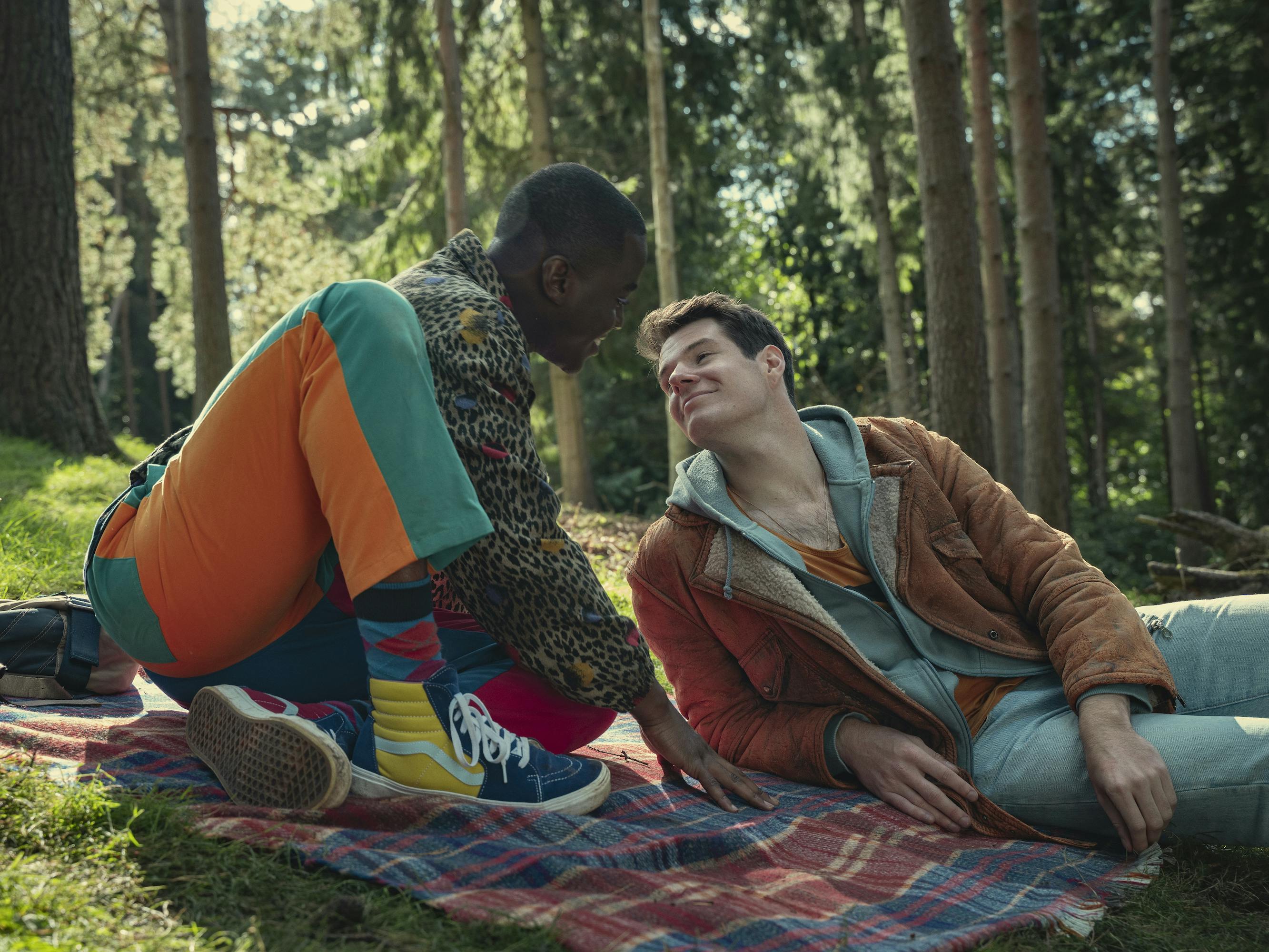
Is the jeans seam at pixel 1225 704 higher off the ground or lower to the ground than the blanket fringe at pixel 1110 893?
higher

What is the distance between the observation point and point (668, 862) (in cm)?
214

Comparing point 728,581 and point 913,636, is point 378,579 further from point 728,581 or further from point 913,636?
point 913,636

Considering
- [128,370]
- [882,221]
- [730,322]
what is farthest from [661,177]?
[128,370]

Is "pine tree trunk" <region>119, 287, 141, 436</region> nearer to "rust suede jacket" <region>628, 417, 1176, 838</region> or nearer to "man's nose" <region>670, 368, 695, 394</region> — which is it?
"man's nose" <region>670, 368, 695, 394</region>

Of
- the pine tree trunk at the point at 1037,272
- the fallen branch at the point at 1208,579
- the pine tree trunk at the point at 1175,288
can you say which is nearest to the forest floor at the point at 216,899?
the fallen branch at the point at 1208,579

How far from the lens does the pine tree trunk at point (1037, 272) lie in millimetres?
9406

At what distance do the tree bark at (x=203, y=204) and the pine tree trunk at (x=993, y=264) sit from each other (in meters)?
7.48

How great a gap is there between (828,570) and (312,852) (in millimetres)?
1625

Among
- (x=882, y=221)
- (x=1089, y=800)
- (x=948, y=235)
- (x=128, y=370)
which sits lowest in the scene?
(x=1089, y=800)

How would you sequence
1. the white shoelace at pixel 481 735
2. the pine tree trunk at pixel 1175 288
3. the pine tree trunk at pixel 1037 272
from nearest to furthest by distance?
the white shoelace at pixel 481 735 < the pine tree trunk at pixel 1037 272 < the pine tree trunk at pixel 1175 288

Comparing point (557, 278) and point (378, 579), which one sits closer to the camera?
point (378, 579)

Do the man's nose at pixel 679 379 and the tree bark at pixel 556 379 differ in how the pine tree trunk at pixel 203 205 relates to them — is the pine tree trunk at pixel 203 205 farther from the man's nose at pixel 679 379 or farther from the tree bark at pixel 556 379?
the man's nose at pixel 679 379

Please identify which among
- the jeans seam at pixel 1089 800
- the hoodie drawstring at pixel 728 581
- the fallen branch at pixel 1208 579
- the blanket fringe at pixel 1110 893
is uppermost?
the hoodie drawstring at pixel 728 581

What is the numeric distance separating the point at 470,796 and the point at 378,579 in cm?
52
